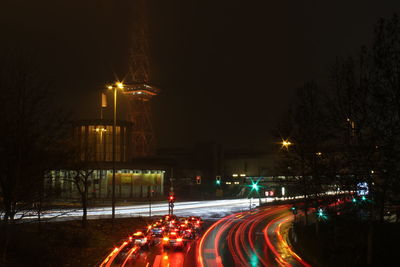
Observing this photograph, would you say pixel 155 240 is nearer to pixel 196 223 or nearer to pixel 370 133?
pixel 196 223

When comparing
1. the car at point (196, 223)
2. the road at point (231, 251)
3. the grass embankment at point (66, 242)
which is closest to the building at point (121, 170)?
the car at point (196, 223)

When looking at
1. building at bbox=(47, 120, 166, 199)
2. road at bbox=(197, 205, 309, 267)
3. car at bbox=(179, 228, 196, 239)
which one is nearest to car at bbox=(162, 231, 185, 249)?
road at bbox=(197, 205, 309, 267)

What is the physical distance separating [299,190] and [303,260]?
914 centimetres

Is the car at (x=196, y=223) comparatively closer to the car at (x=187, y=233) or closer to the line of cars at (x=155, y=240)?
the line of cars at (x=155, y=240)

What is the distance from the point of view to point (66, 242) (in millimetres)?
26812

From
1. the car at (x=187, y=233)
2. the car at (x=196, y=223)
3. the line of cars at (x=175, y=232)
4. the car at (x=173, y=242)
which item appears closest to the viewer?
the car at (x=173, y=242)

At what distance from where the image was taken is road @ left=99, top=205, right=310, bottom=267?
23.8 m

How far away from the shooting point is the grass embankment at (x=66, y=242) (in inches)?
755

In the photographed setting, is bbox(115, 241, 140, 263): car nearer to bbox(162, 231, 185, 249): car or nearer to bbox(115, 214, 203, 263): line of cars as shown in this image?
bbox(115, 214, 203, 263): line of cars

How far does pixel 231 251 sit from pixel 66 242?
434 inches

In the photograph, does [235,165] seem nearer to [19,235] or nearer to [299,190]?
[299,190]

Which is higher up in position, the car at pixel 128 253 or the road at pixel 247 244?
the car at pixel 128 253

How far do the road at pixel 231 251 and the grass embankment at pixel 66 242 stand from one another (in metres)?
2.90

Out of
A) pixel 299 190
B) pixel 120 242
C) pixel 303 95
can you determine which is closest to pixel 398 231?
pixel 299 190
